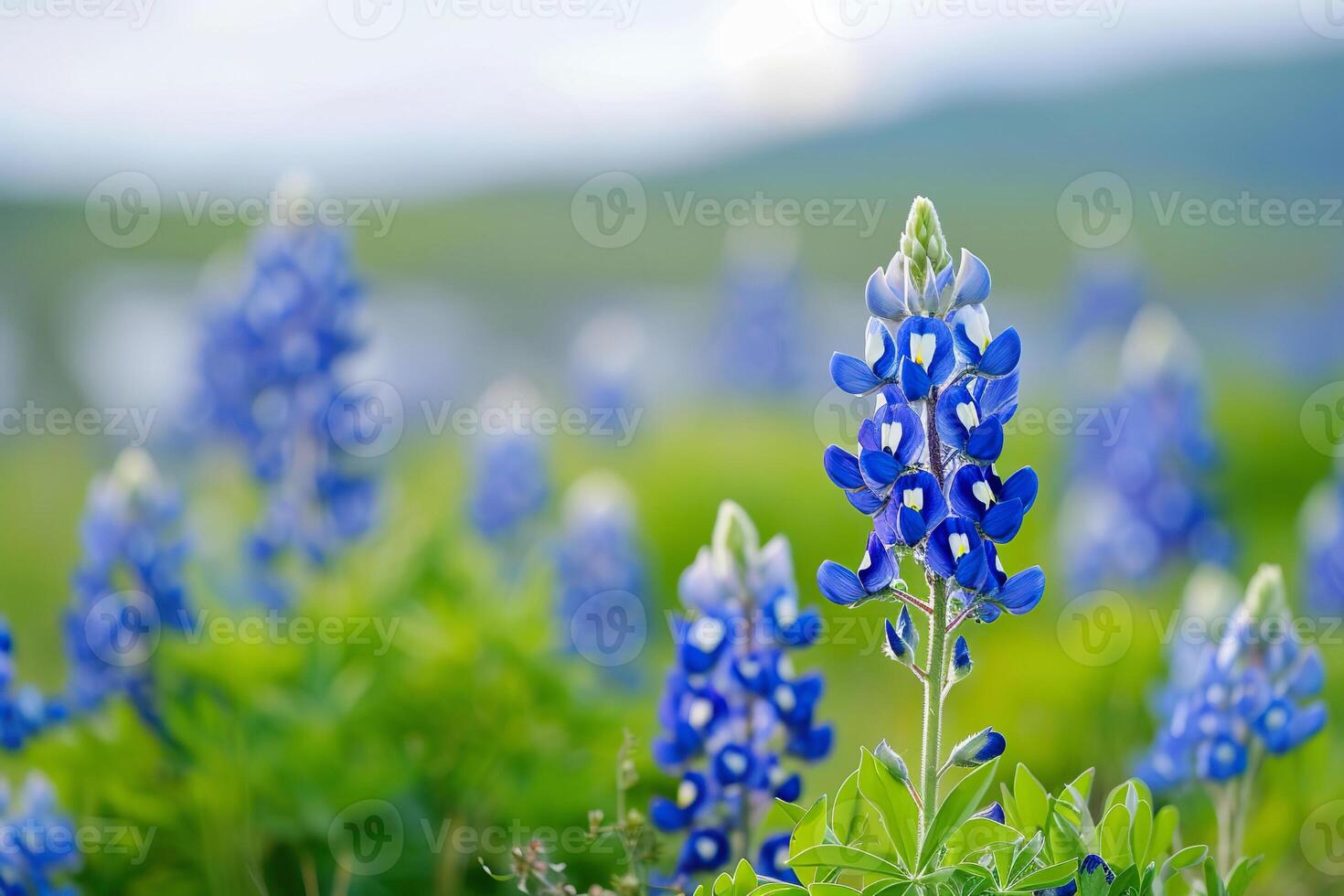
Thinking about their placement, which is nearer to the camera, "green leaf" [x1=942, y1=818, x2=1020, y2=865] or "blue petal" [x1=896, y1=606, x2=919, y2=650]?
"green leaf" [x1=942, y1=818, x2=1020, y2=865]

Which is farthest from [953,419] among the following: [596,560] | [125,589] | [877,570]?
[596,560]

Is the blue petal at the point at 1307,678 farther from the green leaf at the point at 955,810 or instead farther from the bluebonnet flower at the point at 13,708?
A: the bluebonnet flower at the point at 13,708

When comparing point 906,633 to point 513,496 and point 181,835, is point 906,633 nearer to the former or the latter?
point 181,835

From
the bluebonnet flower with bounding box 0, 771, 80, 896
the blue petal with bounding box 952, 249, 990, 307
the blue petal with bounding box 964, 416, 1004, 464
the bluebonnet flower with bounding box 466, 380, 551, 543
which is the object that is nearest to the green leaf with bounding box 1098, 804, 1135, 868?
the blue petal with bounding box 964, 416, 1004, 464

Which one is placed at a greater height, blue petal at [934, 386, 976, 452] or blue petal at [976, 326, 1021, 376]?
blue petal at [976, 326, 1021, 376]

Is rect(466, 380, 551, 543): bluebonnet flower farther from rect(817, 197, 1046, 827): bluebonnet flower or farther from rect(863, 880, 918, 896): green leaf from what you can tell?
rect(863, 880, 918, 896): green leaf

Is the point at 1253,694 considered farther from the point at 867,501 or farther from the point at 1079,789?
the point at 867,501

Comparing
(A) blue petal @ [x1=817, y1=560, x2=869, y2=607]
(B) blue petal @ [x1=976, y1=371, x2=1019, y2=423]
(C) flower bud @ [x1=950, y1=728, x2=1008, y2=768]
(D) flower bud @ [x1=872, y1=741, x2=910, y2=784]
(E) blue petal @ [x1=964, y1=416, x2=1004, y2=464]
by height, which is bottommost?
(D) flower bud @ [x1=872, y1=741, x2=910, y2=784]

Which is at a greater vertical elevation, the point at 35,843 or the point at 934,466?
the point at 934,466
